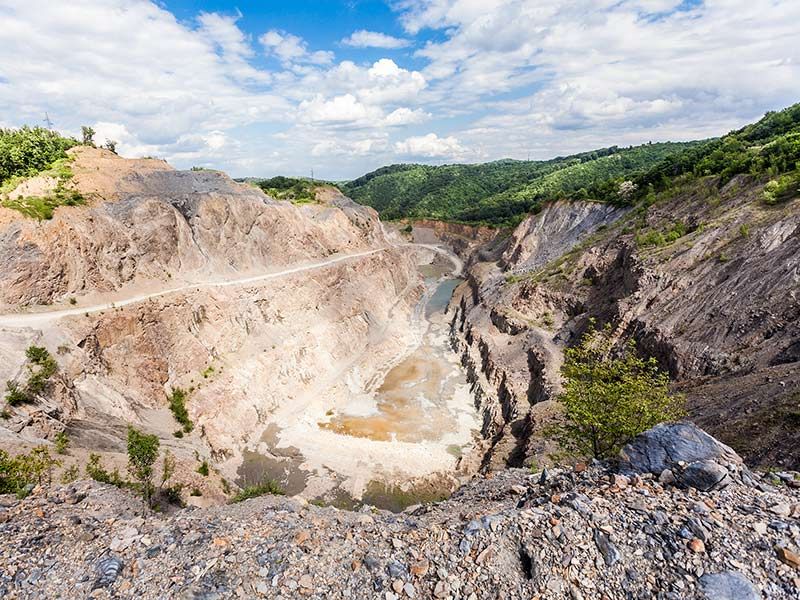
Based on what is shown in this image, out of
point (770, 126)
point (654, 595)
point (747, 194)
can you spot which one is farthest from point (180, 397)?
point (770, 126)

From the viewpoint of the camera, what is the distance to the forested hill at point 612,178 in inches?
1585

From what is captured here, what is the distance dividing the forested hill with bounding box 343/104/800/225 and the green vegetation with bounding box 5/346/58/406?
5125 centimetres

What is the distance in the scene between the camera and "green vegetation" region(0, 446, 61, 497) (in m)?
14.4

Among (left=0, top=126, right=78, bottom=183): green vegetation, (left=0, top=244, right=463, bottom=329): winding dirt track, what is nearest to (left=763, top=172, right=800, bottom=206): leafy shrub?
(left=0, top=244, right=463, bottom=329): winding dirt track

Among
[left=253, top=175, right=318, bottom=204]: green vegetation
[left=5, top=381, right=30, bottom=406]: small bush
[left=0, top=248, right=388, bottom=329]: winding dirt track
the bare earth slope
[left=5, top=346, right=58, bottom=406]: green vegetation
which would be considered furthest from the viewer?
[left=253, top=175, right=318, bottom=204]: green vegetation

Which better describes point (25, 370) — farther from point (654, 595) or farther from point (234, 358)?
point (654, 595)

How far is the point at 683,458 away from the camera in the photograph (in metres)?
10.6

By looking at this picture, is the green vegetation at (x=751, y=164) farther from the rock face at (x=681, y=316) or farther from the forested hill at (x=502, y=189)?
the forested hill at (x=502, y=189)

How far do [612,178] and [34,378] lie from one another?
85388 mm

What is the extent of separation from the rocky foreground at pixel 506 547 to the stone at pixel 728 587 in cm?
2

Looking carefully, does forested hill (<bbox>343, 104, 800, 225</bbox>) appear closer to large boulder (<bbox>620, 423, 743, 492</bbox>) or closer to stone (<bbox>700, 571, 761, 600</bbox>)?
large boulder (<bbox>620, 423, 743, 492</bbox>)

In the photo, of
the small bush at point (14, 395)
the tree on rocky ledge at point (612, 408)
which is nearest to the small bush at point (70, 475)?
the small bush at point (14, 395)

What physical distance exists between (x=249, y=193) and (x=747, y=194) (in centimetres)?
5290

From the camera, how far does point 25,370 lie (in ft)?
77.4
